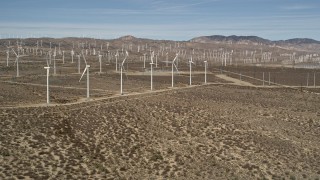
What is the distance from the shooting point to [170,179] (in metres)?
Result: 23.0

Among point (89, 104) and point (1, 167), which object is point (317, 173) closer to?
point (1, 167)

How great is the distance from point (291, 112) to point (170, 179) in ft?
86.2

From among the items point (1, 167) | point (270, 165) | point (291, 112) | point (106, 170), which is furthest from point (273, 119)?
point (1, 167)

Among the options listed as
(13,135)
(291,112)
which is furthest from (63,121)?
(291,112)

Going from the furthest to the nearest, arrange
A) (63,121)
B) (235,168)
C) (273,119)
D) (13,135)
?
(273,119) → (63,121) → (13,135) → (235,168)

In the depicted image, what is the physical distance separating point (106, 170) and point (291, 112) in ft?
90.0

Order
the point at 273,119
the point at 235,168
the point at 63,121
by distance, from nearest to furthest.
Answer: the point at 235,168 → the point at 63,121 → the point at 273,119

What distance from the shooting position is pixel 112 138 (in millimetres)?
30922

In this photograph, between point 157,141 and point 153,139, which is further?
point 153,139

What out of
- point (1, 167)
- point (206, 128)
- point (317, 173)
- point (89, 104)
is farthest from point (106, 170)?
point (89, 104)

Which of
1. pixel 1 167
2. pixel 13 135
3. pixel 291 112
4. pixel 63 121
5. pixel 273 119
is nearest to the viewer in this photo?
pixel 1 167

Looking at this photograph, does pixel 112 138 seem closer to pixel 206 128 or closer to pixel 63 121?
pixel 63 121

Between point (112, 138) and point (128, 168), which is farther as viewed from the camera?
point (112, 138)

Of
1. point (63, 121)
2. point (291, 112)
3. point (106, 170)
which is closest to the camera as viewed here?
point (106, 170)
